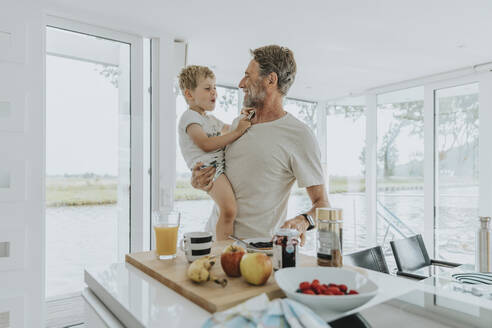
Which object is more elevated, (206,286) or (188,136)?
(188,136)

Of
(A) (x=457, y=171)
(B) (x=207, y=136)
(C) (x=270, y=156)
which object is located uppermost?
(B) (x=207, y=136)

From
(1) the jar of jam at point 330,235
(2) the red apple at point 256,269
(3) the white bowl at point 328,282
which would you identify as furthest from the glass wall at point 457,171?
(2) the red apple at point 256,269

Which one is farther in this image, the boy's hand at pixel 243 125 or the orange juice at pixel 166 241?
the boy's hand at pixel 243 125

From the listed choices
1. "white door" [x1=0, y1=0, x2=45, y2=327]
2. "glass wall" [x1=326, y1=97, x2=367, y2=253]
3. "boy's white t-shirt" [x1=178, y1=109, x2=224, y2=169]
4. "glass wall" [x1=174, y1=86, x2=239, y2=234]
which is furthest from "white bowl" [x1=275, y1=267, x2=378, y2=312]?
"glass wall" [x1=326, y1=97, x2=367, y2=253]

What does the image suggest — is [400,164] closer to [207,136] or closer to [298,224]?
[207,136]

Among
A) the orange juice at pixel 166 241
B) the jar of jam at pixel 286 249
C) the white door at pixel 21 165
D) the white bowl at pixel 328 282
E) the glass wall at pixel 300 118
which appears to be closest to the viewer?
the white bowl at pixel 328 282

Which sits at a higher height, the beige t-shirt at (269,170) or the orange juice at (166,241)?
the beige t-shirt at (269,170)

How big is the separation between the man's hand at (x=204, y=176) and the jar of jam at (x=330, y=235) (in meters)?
0.78

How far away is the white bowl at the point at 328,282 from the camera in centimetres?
73

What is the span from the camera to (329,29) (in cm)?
297

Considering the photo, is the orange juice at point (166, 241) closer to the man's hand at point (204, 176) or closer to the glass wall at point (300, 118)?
the man's hand at point (204, 176)

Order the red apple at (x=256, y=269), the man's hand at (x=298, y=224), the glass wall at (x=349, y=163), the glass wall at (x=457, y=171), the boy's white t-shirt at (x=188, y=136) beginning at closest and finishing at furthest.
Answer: the red apple at (x=256, y=269) → the man's hand at (x=298, y=224) → the boy's white t-shirt at (x=188, y=136) → the glass wall at (x=457, y=171) → the glass wall at (x=349, y=163)

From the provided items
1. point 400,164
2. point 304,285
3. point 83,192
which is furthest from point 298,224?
point 400,164

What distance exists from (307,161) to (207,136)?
2.06 ft
